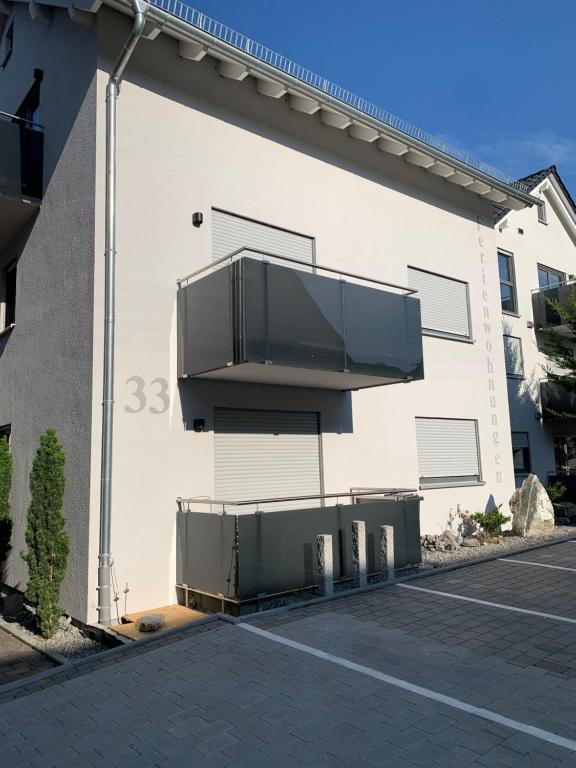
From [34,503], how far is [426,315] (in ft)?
27.6

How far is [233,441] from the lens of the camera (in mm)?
8875

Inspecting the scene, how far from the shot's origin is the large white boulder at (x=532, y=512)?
12375 mm

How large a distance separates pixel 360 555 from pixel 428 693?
3.44 metres

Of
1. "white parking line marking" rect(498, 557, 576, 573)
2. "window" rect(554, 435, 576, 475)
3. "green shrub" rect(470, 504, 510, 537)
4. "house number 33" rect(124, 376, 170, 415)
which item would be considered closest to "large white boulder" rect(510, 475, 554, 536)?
"green shrub" rect(470, 504, 510, 537)

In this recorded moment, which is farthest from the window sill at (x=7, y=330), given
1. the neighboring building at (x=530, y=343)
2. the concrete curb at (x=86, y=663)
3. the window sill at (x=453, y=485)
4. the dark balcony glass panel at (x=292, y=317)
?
the neighboring building at (x=530, y=343)

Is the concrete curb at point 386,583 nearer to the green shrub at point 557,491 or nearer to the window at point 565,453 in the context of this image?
the green shrub at point 557,491

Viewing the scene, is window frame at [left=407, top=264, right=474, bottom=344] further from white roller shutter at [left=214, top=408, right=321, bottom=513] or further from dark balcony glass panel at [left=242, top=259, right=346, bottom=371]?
dark balcony glass panel at [left=242, top=259, right=346, bottom=371]

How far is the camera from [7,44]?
1246cm

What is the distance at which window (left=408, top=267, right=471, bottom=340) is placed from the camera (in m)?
12.3

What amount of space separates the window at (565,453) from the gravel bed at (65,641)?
1492 centimetres

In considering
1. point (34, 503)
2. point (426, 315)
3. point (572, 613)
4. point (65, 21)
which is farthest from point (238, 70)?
point (572, 613)

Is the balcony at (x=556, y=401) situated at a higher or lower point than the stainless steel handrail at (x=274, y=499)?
higher

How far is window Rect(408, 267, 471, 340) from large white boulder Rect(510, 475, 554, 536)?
12.0 ft

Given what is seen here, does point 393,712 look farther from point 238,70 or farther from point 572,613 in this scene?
point 238,70
